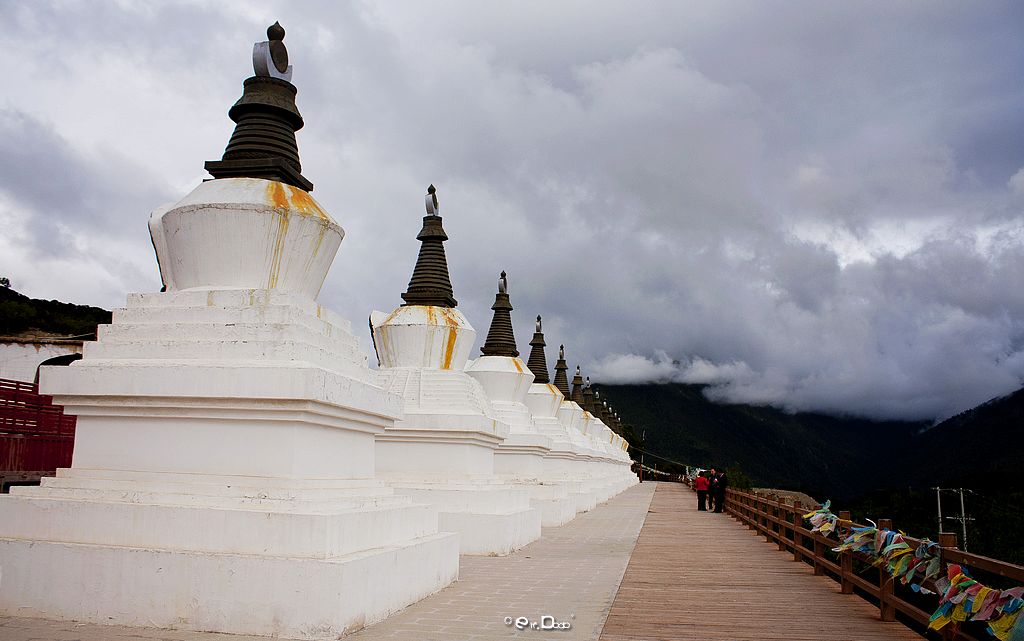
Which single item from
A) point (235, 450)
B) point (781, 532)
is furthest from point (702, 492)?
point (235, 450)

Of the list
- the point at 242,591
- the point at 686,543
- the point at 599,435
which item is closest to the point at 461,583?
the point at 242,591

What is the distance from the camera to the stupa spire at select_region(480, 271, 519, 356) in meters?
19.7

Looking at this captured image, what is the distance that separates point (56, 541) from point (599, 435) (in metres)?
36.5

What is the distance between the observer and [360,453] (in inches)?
324

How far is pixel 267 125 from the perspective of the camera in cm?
816

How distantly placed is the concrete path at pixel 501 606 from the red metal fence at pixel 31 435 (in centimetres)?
872

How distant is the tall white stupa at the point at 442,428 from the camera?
12.3m

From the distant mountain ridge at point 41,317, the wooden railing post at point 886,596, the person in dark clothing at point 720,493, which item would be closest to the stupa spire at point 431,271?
the wooden railing post at point 886,596

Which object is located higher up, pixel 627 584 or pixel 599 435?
pixel 599 435

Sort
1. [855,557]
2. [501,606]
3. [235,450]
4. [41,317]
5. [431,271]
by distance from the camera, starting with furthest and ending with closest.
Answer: [41,317] < [431,271] < [855,557] < [501,606] < [235,450]

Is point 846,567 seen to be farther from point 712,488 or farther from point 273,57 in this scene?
point 712,488

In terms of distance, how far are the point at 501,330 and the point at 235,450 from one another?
13.5 meters

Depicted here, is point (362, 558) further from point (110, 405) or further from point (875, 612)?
point (875, 612)

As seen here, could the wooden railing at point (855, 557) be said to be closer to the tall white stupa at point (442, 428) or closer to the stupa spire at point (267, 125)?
the tall white stupa at point (442, 428)
